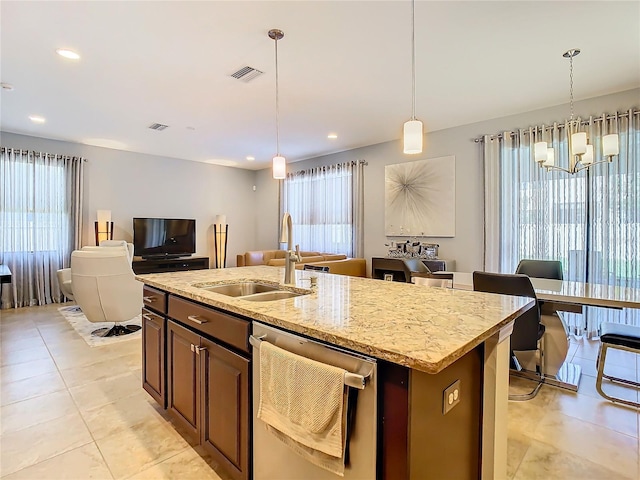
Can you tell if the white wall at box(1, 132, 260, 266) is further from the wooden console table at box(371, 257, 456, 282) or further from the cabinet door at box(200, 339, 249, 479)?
the cabinet door at box(200, 339, 249, 479)

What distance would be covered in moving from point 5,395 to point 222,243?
5.31 metres

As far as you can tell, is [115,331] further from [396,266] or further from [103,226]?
[396,266]

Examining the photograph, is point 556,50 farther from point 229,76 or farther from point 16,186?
point 16,186

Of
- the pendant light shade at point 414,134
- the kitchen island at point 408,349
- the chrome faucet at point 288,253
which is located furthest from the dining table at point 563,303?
the chrome faucet at point 288,253

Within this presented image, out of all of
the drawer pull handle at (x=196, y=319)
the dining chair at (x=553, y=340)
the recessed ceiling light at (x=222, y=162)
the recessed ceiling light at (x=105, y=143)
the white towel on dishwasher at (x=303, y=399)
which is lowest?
the dining chair at (x=553, y=340)

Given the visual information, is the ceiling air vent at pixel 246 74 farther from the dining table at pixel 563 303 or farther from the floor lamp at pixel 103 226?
the floor lamp at pixel 103 226

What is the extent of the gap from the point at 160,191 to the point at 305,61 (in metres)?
5.06

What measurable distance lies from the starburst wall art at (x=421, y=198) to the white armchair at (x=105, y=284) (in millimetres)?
3998

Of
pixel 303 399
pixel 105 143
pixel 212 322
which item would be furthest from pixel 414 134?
pixel 105 143

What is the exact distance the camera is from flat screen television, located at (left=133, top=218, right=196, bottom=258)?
257 inches

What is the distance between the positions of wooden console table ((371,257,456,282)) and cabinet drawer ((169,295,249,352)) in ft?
11.6

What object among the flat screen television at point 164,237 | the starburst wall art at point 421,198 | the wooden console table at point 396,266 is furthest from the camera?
the flat screen television at point 164,237

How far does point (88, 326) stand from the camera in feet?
14.4

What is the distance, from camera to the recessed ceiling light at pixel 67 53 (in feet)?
9.57
